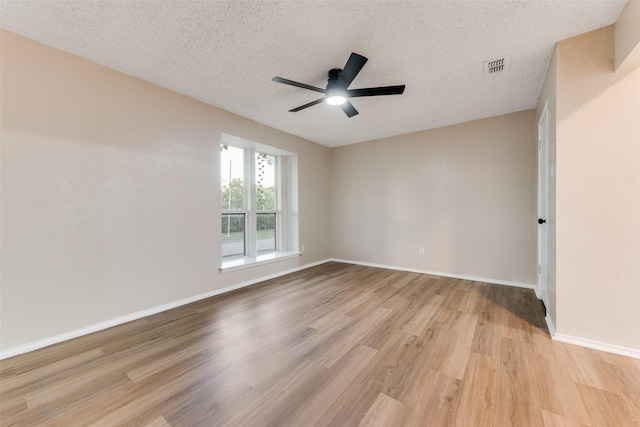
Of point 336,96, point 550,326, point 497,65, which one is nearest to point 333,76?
→ point 336,96

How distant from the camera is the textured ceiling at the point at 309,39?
167 cm

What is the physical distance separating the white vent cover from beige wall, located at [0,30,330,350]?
3073 millimetres

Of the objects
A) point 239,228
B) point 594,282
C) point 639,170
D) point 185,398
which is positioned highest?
point 639,170

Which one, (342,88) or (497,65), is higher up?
(497,65)

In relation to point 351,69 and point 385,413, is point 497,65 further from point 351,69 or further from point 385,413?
point 385,413

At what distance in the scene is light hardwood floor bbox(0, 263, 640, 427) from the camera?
133cm

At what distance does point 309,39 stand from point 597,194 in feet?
8.44

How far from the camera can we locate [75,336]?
84.5 inches

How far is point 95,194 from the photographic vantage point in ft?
7.47

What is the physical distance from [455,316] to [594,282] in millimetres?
1101

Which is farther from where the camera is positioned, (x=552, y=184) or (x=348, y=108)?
(x=348, y=108)

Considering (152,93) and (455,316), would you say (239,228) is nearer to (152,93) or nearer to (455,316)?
(152,93)

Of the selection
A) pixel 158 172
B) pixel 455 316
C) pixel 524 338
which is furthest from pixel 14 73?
pixel 524 338

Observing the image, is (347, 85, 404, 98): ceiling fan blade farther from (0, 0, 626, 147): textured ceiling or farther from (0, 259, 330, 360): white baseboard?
(0, 259, 330, 360): white baseboard
